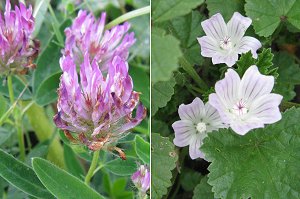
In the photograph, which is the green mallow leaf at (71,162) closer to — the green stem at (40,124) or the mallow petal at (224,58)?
the green stem at (40,124)

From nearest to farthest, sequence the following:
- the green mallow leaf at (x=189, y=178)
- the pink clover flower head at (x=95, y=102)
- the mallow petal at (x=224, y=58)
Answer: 1. the pink clover flower head at (x=95, y=102)
2. the mallow petal at (x=224, y=58)
3. the green mallow leaf at (x=189, y=178)

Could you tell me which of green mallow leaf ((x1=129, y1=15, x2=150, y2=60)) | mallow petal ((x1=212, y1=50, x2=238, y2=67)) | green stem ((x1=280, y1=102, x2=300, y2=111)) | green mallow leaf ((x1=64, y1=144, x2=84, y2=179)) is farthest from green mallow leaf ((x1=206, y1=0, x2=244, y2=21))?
green mallow leaf ((x1=64, y1=144, x2=84, y2=179))

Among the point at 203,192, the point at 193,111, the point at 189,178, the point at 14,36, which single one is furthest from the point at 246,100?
the point at 14,36

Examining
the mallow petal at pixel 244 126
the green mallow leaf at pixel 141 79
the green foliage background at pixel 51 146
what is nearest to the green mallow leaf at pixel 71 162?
the green foliage background at pixel 51 146

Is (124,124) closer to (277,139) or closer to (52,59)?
(277,139)

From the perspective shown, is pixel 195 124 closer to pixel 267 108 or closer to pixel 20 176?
pixel 267 108

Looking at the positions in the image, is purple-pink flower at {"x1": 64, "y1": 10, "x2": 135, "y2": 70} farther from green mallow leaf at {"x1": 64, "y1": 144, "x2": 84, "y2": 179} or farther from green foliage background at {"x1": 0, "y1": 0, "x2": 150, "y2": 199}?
green mallow leaf at {"x1": 64, "y1": 144, "x2": 84, "y2": 179}

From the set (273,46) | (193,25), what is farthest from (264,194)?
(273,46)
